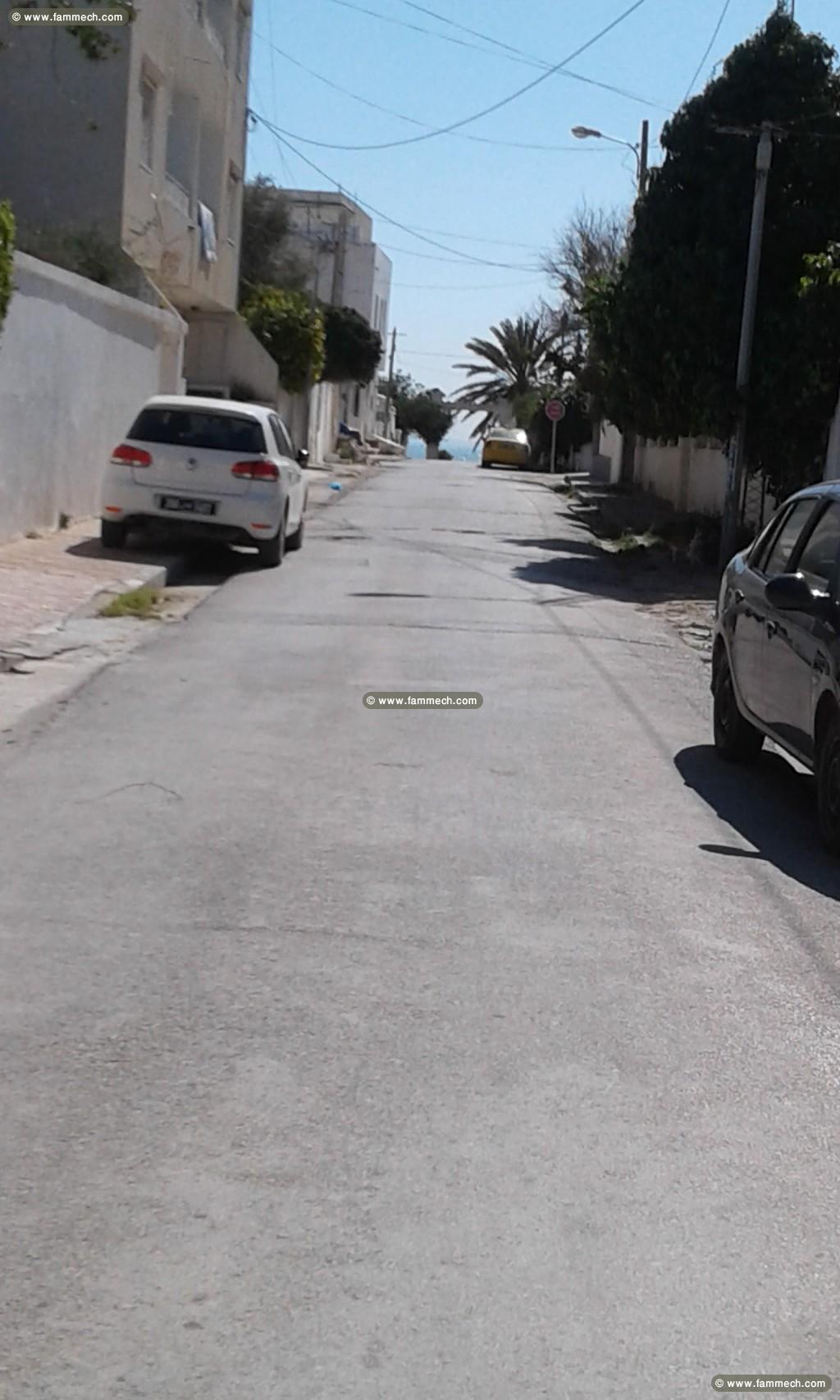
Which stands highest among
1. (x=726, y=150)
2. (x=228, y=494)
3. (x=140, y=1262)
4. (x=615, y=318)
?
(x=726, y=150)

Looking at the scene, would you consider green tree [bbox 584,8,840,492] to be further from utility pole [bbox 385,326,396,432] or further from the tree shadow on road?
utility pole [bbox 385,326,396,432]

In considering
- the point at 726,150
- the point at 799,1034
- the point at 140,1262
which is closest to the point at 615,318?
the point at 726,150

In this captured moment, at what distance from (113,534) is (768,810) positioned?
33.4 feet

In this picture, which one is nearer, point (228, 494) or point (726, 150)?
point (228, 494)

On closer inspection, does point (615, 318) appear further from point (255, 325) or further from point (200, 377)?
point (255, 325)

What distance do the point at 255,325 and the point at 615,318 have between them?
18169 millimetres

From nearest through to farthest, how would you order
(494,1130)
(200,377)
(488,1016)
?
(494,1130)
(488,1016)
(200,377)

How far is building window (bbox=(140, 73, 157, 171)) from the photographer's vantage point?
26.6m

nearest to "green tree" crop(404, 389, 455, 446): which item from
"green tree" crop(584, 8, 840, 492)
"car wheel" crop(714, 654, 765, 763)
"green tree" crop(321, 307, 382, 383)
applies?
"green tree" crop(321, 307, 382, 383)

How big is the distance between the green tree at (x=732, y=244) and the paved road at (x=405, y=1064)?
45.2 feet

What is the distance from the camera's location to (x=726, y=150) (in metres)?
23.5
